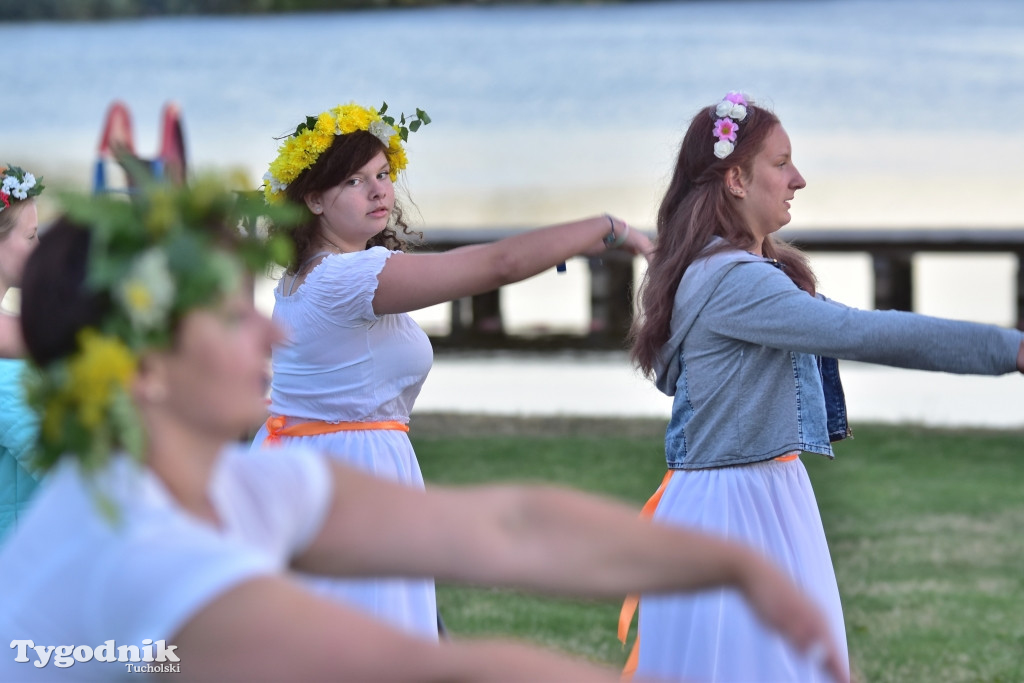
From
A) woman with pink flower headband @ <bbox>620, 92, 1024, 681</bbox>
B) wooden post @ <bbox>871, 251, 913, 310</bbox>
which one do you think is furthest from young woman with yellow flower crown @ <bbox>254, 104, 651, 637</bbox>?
wooden post @ <bbox>871, 251, 913, 310</bbox>

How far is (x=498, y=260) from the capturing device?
3.17 metres

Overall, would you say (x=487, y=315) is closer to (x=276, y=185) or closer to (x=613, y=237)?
(x=276, y=185)

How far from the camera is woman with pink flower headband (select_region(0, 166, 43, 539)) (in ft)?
11.8

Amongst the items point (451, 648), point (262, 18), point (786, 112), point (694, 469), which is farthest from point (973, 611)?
point (262, 18)

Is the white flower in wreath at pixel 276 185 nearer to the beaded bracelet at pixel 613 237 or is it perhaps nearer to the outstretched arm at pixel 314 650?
the beaded bracelet at pixel 613 237

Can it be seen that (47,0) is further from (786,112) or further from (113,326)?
(113,326)

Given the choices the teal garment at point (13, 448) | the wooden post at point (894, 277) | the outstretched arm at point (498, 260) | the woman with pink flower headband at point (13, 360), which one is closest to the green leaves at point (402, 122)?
the outstretched arm at point (498, 260)

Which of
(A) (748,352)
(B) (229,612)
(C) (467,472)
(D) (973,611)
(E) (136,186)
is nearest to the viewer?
(B) (229,612)

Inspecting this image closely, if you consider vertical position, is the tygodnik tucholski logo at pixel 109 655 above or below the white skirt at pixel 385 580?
above

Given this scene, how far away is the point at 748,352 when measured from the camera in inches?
125

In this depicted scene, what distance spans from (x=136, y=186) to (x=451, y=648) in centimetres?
64

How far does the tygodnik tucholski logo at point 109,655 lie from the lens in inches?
54.2

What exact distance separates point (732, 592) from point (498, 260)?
92cm

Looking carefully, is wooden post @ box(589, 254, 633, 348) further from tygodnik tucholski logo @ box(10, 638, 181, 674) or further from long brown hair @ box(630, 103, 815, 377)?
tygodnik tucholski logo @ box(10, 638, 181, 674)
